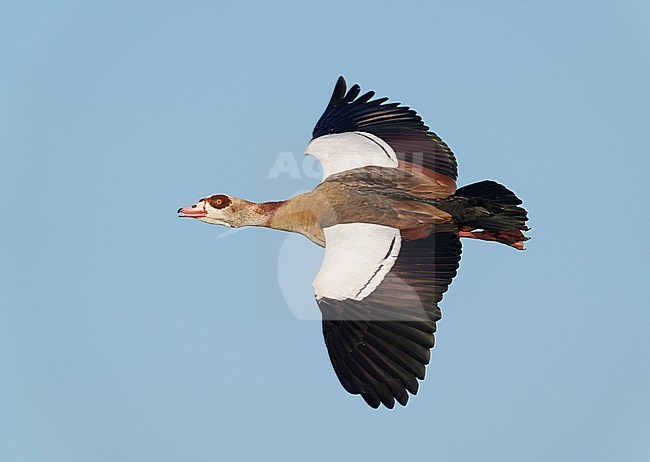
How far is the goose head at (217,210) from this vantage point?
15.2 metres

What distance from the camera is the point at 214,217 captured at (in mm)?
15328

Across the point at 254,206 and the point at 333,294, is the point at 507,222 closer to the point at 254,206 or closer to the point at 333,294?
the point at 333,294

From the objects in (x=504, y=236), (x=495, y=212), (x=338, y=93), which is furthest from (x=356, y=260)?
(x=338, y=93)

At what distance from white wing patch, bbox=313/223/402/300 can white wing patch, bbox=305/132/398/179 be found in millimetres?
1577

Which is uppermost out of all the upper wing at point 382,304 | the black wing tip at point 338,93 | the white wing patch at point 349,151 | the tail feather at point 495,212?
the black wing tip at point 338,93

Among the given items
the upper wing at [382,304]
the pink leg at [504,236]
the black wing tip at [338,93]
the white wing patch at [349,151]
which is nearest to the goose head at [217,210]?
the white wing patch at [349,151]

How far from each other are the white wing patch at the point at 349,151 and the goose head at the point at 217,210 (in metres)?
1.25

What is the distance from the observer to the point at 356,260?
40.6 ft

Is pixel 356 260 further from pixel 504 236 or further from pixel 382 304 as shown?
pixel 504 236

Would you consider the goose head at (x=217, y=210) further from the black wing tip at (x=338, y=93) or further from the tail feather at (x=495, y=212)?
the tail feather at (x=495, y=212)

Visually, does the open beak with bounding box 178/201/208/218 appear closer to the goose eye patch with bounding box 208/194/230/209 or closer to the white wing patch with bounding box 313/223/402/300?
the goose eye patch with bounding box 208/194/230/209

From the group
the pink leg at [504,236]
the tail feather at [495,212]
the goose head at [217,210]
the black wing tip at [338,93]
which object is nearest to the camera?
the tail feather at [495,212]

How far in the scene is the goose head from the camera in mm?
15180

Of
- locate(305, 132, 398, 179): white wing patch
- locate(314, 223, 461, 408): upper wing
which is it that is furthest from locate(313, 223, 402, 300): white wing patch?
locate(305, 132, 398, 179): white wing patch
